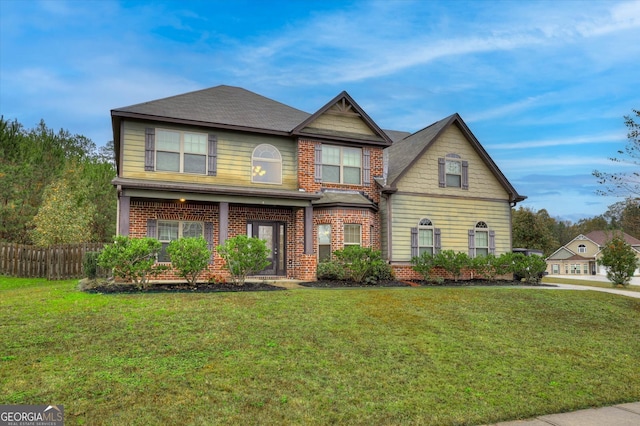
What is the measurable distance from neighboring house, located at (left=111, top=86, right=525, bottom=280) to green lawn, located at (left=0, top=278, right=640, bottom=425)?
221 inches

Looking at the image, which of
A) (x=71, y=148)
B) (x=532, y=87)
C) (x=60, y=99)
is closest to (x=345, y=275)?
(x=532, y=87)

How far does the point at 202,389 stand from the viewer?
5207mm

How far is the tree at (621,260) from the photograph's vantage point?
2023cm

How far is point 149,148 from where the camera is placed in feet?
50.6

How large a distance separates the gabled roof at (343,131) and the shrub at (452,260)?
507 cm

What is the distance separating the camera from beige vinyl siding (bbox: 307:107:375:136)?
17.7 meters

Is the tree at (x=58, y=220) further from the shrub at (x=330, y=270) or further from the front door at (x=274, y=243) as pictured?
the shrub at (x=330, y=270)

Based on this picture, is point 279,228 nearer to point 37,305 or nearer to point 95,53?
point 37,305

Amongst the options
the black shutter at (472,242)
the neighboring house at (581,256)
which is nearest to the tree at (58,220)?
the black shutter at (472,242)

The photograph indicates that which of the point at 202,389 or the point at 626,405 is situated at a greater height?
the point at 202,389

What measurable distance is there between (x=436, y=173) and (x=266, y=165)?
706 centimetres

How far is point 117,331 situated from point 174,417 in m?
3.26

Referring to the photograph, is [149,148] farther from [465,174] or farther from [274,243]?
[465,174]

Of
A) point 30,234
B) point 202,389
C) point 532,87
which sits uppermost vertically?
point 532,87
